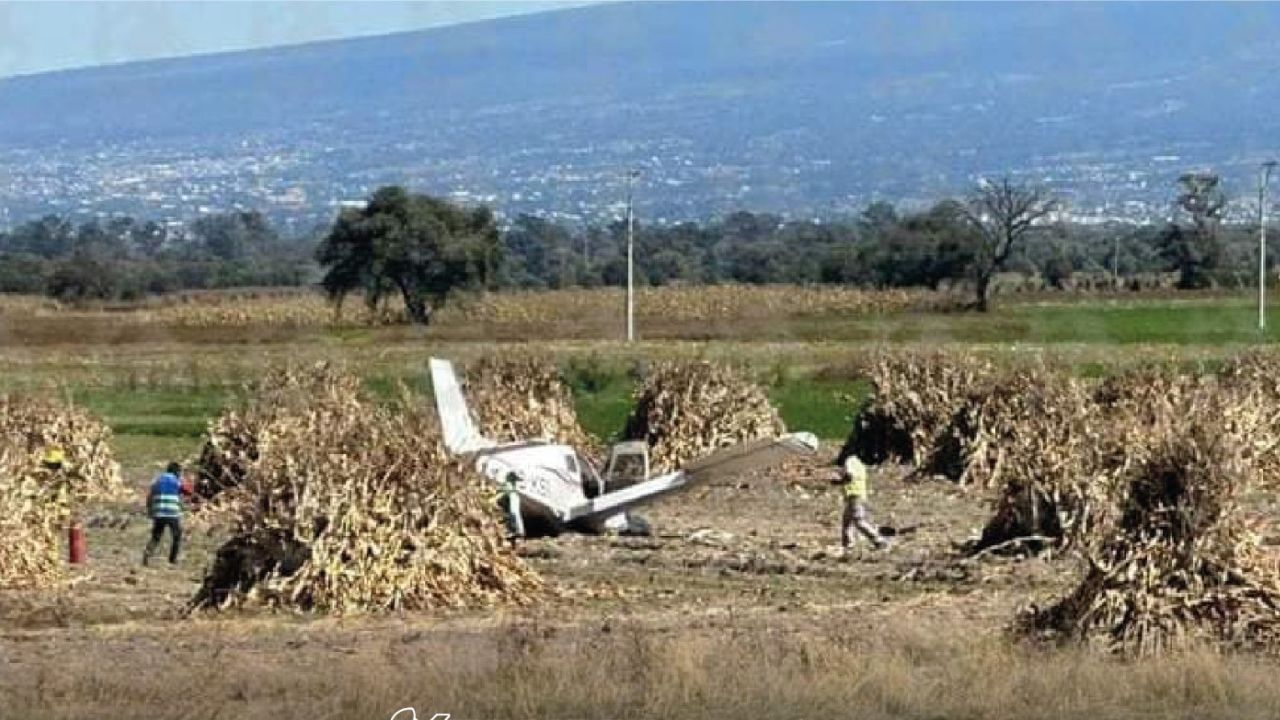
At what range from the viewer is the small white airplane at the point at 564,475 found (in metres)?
32.9

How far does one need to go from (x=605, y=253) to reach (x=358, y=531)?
161172mm

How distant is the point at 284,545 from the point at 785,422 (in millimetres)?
28724

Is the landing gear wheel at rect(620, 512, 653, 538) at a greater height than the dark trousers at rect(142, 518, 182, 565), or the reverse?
the dark trousers at rect(142, 518, 182, 565)

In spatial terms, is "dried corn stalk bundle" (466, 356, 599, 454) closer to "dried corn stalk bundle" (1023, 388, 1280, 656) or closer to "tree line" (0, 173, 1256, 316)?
"dried corn stalk bundle" (1023, 388, 1280, 656)

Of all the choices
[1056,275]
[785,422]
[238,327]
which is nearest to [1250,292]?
[1056,275]

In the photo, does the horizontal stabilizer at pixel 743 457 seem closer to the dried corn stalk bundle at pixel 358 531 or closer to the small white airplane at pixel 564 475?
the small white airplane at pixel 564 475

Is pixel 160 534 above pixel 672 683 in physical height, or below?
below

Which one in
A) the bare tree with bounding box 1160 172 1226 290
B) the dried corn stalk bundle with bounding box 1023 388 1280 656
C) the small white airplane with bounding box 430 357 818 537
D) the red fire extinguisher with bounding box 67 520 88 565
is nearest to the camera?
the dried corn stalk bundle with bounding box 1023 388 1280 656

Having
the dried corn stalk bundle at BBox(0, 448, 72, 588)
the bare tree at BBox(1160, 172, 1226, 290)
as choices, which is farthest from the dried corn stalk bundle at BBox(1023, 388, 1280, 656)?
the bare tree at BBox(1160, 172, 1226, 290)

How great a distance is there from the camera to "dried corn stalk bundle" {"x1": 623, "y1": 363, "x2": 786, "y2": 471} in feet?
151

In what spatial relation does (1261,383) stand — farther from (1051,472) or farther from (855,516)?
(1051,472)

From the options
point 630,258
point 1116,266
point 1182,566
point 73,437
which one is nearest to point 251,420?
point 73,437

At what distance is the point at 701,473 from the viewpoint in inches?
1421

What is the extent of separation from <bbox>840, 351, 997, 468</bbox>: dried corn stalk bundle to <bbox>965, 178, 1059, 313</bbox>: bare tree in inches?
2782
